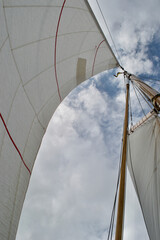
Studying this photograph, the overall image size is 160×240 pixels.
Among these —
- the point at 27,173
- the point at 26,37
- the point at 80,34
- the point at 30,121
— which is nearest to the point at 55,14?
the point at 26,37

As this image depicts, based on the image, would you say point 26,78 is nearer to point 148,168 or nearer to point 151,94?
point 151,94

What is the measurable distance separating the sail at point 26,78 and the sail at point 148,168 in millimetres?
2733

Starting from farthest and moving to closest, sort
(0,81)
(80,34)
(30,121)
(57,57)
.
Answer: (80,34) → (57,57) → (30,121) → (0,81)

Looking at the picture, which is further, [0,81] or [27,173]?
[27,173]

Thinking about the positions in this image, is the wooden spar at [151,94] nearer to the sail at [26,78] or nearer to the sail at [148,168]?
the sail at [148,168]

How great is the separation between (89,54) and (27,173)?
132 inches

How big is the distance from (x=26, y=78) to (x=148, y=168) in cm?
373

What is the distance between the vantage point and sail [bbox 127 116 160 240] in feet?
11.8

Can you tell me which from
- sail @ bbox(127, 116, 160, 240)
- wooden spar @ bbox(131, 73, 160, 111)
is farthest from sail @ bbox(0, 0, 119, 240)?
sail @ bbox(127, 116, 160, 240)

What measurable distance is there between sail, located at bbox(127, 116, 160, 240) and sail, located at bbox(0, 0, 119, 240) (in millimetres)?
2733

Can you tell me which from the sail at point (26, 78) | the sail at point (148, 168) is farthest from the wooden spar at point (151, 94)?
the sail at point (26, 78)

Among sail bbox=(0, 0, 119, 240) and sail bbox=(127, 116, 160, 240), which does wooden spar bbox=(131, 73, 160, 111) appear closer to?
sail bbox=(127, 116, 160, 240)

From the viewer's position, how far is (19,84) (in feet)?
5.52

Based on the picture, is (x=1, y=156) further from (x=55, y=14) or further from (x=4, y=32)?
(x=55, y=14)
